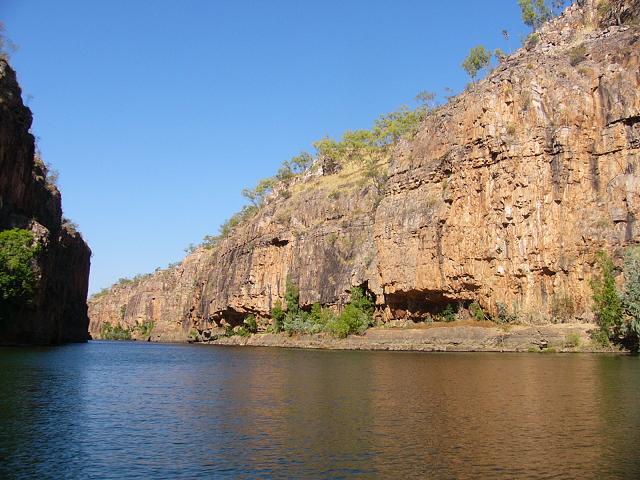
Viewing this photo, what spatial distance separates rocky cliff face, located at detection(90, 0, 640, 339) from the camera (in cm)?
6625

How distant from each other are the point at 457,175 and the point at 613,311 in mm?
27365

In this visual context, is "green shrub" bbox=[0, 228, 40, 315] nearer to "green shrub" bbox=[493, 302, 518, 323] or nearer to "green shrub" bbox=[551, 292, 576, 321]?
"green shrub" bbox=[493, 302, 518, 323]

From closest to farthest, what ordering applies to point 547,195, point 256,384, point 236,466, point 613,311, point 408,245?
point 236,466, point 256,384, point 613,311, point 547,195, point 408,245

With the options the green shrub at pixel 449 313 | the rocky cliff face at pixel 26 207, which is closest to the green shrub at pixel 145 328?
the rocky cliff face at pixel 26 207

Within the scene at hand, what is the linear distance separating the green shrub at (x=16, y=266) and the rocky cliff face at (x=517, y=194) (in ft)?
149

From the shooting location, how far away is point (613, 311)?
57219mm

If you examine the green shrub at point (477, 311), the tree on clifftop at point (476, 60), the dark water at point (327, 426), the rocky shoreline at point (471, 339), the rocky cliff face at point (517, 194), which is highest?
the tree on clifftop at point (476, 60)

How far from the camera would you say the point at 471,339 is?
6881cm

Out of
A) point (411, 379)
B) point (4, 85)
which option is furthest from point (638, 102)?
point (4, 85)

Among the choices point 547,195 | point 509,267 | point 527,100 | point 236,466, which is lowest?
point 236,466

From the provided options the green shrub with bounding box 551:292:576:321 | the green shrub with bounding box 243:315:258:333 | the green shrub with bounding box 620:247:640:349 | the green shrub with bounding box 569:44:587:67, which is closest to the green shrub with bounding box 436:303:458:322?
the green shrub with bounding box 551:292:576:321

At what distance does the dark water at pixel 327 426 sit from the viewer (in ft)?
54.2

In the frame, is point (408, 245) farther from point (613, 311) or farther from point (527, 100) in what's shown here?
point (613, 311)

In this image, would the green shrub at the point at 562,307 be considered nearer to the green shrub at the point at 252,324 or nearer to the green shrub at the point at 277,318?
the green shrub at the point at 277,318
